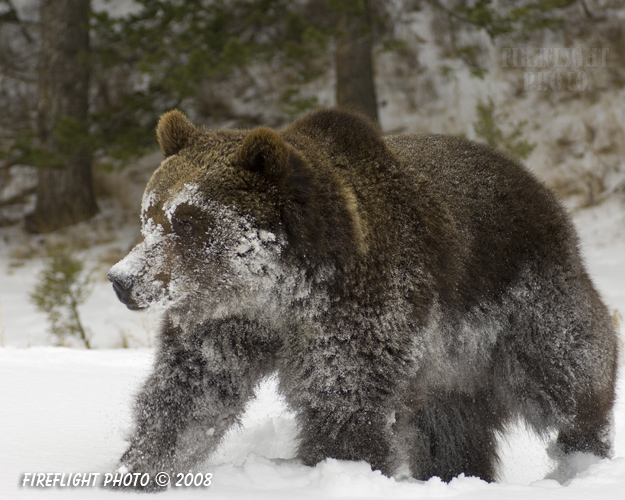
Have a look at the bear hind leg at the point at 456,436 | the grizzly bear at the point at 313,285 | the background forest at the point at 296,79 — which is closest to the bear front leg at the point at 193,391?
the grizzly bear at the point at 313,285

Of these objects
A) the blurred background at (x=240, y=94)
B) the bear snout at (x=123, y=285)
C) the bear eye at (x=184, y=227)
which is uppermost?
the bear eye at (x=184, y=227)

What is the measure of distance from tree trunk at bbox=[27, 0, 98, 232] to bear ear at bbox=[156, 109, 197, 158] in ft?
30.4

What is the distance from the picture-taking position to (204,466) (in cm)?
267

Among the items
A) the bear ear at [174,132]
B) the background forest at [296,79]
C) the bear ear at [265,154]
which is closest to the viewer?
the bear ear at [265,154]

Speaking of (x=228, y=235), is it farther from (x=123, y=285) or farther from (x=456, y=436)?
(x=456, y=436)

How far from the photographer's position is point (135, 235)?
11.9 meters

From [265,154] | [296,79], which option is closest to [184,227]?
[265,154]

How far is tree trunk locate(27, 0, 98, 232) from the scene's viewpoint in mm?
11680

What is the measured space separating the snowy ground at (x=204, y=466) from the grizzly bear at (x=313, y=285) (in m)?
0.19

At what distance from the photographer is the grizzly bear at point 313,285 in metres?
2.55

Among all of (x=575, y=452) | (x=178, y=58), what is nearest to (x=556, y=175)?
(x=178, y=58)

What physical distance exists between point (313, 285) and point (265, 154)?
0.55 meters

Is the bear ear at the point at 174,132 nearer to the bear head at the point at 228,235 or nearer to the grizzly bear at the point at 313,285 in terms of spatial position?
the grizzly bear at the point at 313,285

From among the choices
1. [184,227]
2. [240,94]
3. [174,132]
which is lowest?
[240,94]
